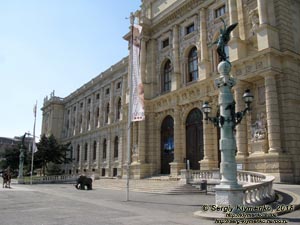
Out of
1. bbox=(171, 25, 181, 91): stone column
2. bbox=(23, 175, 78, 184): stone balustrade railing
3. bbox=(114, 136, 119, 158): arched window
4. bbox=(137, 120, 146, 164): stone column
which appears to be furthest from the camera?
bbox=(114, 136, 119, 158): arched window

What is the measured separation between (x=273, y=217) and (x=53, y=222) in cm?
671

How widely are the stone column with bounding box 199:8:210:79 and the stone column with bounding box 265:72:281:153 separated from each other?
264 inches

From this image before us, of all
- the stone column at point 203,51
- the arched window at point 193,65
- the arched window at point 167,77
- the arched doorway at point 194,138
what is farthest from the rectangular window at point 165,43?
the arched doorway at point 194,138

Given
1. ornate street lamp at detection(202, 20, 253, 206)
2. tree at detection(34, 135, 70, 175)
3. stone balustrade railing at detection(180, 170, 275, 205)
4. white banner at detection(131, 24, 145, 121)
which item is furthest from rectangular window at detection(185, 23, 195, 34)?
tree at detection(34, 135, 70, 175)

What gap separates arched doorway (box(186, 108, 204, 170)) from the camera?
90.2 feet

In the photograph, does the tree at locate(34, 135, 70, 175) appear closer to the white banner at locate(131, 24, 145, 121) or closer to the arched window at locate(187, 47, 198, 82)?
the arched window at locate(187, 47, 198, 82)

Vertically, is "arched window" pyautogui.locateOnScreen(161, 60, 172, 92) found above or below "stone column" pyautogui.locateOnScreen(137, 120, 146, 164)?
above

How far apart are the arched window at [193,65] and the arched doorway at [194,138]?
3.55 m

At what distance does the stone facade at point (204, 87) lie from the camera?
21078 millimetres

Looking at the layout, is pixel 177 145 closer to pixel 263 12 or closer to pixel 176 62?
pixel 176 62

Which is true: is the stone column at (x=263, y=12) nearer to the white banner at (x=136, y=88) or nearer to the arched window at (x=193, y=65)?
the arched window at (x=193, y=65)

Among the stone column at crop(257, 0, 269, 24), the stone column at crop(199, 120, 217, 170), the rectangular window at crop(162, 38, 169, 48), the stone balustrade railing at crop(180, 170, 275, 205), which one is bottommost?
the stone balustrade railing at crop(180, 170, 275, 205)

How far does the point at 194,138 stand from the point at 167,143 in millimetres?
4134

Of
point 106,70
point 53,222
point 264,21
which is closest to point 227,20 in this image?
point 264,21
